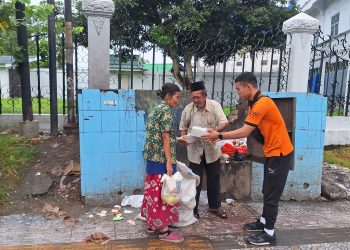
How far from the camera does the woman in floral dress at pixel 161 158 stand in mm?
3463

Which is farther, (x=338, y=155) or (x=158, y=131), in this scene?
(x=338, y=155)

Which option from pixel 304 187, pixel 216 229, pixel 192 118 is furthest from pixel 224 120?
pixel 304 187

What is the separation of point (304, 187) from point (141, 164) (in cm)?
251

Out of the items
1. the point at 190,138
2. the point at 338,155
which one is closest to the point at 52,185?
the point at 190,138

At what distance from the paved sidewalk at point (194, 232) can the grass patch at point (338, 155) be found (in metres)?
A: 1.74

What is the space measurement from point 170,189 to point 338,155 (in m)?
4.26

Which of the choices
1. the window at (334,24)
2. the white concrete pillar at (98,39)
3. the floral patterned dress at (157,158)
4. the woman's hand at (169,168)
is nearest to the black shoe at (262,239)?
the floral patterned dress at (157,158)

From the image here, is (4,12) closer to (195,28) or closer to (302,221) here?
(302,221)

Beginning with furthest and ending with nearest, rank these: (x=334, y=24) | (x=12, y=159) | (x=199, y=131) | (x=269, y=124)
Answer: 1. (x=334, y=24)
2. (x=12, y=159)
3. (x=199, y=131)
4. (x=269, y=124)

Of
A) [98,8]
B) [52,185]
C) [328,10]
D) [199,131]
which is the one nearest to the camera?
[199,131]

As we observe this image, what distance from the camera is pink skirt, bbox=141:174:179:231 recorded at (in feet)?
11.7

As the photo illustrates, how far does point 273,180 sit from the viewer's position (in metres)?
3.49

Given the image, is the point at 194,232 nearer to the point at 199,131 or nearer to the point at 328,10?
the point at 199,131

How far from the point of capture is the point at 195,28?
9.79 meters
